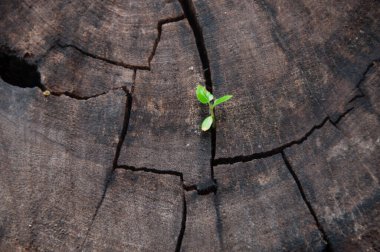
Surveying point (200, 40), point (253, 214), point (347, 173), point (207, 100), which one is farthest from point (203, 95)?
point (347, 173)

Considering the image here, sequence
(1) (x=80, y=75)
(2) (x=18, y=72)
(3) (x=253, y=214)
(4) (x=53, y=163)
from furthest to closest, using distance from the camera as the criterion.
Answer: (2) (x=18, y=72), (1) (x=80, y=75), (4) (x=53, y=163), (3) (x=253, y=214)

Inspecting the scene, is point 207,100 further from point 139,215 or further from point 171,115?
point 139,215

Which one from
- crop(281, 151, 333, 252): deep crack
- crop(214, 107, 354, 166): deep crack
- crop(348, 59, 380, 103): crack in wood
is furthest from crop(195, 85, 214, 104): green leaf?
crop(348, 59, 380, 103): crack in wood

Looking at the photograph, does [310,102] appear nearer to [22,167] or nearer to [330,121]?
[330,121]

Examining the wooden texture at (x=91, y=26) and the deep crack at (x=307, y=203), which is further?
the wooden texture at (x=91, y=26)

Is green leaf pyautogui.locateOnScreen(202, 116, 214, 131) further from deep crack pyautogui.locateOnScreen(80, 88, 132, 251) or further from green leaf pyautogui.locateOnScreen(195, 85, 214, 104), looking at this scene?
deep crack pyautogui.locateOnScreen(80, 88, 132, 251)

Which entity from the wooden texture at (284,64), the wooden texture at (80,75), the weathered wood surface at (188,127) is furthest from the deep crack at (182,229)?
the wooden texture at (80,75)

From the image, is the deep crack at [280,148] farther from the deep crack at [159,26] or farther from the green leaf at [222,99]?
the deep crack at [159,26]
